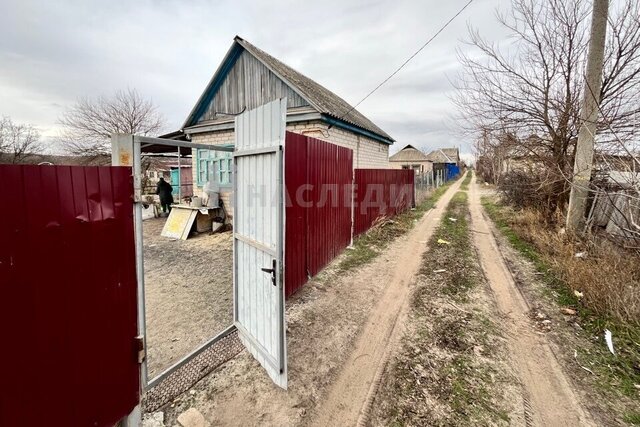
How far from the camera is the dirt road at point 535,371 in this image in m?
2.33

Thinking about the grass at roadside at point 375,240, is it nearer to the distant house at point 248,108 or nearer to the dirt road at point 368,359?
the dirt road at point 368,359

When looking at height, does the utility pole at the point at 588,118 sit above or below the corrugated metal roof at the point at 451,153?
below

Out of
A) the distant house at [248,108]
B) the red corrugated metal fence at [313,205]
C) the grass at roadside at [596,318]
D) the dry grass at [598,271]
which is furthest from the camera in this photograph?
the distant house at [248,108]

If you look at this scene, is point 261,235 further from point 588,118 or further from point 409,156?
point 409,156

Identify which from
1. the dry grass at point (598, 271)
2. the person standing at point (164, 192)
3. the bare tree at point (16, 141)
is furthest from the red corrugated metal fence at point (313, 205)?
the bare tree at point (16, 141)

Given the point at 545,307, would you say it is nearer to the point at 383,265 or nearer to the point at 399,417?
the point at 383,265

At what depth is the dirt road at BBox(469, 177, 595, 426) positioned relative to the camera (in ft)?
7.64

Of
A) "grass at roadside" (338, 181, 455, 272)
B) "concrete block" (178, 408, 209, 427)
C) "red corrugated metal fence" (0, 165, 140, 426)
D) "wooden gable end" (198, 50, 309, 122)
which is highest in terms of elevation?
"wooden gable end" (198, 50, 309, 122)

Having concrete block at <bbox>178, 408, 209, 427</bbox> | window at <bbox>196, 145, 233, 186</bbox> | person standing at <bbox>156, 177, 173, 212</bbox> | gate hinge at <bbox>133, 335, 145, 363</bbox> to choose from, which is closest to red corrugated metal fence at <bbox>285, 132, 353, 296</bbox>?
concrete block at <bbox>178, 408, 209, 427</bbox>

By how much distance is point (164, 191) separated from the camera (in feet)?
37.5

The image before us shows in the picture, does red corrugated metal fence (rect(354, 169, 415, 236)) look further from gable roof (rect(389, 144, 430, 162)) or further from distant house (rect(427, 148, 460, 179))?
gable roof (rect(389, 144, 430, 162))

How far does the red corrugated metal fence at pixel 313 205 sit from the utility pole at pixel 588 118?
4.99m

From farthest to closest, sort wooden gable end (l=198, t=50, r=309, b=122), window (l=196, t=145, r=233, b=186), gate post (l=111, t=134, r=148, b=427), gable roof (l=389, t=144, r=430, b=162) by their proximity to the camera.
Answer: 1. gable roof (l=389, t=144, r=430, b=162)
2. window (l=196, t=145, r=233, b=186)
3. wooden gable end (l=198, t=50, r=309, b=122)
4. gate post (l=111, t=134, r=148, b=427)

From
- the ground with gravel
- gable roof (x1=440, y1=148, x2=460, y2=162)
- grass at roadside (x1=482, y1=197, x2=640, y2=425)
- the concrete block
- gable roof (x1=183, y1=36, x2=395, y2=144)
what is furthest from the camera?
gable roof (x1=440, y1=148, x2=460, y2=162)
